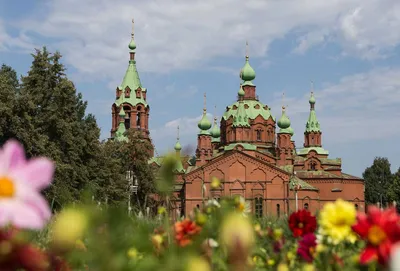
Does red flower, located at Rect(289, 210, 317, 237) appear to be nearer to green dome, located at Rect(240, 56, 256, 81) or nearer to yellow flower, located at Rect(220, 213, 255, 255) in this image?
yellow flower, located at Rect(220, 213, 255, 255)

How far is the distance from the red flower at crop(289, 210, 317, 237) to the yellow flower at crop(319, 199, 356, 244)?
0.77 m

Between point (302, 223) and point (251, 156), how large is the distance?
167 feet

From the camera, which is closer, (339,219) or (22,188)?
(22,188)

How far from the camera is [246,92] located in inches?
2569

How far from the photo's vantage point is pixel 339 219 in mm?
2736

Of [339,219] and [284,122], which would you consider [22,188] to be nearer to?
[339,219]

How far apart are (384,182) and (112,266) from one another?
89095mm

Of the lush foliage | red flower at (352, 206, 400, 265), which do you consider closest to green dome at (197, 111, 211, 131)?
the lush foliage

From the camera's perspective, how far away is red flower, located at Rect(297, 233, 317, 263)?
3.07m

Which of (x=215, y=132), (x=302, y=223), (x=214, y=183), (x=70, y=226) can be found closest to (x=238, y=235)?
(x=70, y=226)

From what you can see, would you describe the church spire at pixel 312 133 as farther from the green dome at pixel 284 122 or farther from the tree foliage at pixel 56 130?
the tree foliage at pixel 56 130

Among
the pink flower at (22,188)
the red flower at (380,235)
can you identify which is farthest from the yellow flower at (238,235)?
the red flower at (380,235)

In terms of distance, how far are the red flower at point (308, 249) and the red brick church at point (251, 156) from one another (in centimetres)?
4461

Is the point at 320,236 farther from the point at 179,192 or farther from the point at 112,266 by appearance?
the point at 179,192
